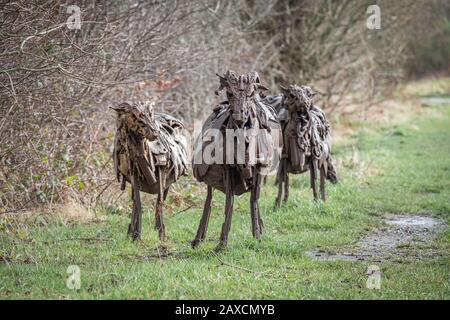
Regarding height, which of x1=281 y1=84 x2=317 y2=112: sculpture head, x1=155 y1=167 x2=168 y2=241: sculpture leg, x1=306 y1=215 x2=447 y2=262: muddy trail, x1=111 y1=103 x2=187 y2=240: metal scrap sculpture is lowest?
x1=306 y1=215 x2=447 y2=262: muddy trail

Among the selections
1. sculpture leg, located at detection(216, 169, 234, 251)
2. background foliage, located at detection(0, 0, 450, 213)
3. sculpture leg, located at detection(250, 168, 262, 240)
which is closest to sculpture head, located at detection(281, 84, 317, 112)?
background foliage, located at detection(0, 0, 450, 213)

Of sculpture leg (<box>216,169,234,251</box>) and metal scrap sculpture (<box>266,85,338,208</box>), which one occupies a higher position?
metal scrap sculpture (<box>266,85,338,208</box>)

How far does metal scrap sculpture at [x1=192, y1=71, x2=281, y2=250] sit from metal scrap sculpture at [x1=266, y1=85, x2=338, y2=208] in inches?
102

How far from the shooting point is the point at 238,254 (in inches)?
359

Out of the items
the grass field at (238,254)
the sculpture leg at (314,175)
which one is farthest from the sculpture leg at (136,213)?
the sculpture leg at (314,175)

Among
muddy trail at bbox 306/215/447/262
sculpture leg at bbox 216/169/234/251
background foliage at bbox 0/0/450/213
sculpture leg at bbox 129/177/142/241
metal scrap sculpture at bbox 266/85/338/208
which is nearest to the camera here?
sculpture leg at bbox 216/169/234/251

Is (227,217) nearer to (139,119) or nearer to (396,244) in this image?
(139,119)

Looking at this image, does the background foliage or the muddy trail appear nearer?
the muddy trail

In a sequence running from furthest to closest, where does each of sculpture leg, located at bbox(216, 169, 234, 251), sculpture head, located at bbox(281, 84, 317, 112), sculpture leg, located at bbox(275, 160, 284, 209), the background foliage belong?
1. sculpture leg, located at bbox(275, 160, 284, 209)
2. sculpture head, located at bbox(281, 84, 317, 112)
3. the background foliage
4. sculpture leg, located at bbox(216, 169, 234, 251)

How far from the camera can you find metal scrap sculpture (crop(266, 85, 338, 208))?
40.7 ft

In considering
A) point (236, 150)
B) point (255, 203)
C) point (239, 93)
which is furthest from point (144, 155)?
point (239, 93)

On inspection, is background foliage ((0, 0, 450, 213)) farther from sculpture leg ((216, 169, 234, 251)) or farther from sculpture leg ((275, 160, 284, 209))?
sculpture leg ((275, 160, 284, 209))

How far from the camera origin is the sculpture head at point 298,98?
1227 cm

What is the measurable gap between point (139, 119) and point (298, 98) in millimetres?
3721
